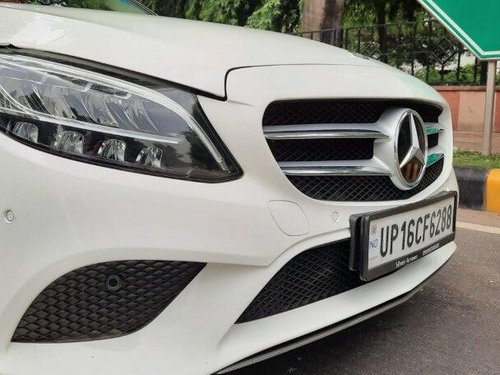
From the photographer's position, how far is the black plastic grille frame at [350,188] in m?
1.67

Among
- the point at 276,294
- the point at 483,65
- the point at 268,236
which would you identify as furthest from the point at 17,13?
the point at 483,65

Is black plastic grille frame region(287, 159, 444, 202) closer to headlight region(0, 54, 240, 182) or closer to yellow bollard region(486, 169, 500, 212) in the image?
headlight region(0, 54, 240, 182)

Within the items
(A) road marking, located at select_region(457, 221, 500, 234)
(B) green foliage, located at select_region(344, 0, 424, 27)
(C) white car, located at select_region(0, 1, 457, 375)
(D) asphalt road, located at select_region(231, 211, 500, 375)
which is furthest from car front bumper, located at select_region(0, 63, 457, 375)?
(B) green foliage, located at select_region(344, 0, 424, 27)

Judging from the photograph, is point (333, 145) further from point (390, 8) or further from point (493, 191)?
point (390, 8)

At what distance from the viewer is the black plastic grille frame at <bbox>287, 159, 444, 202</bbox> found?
167cm

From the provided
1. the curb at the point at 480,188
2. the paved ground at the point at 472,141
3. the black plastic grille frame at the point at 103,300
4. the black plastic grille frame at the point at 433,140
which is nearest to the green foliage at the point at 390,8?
the paved ground at the point at 472,141

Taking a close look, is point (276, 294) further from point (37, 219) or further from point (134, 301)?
point (37, 219)

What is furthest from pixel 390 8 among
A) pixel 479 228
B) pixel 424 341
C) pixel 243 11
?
pixel 424 341

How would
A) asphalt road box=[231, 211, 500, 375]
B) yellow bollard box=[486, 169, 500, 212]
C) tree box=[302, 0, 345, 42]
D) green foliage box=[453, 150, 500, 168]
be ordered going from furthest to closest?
tree box=[302, 0, 345, 42] < green foliage box=[453, 150, 500, 168] < yellow bollard box=[486, 169, 500, 212] < asphalt road box=[231, 211, 500, 375]

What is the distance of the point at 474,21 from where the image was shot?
489cm

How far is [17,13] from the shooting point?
1.74 m

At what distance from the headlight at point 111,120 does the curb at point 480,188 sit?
10.4ft

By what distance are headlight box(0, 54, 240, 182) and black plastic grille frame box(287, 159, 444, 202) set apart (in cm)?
28

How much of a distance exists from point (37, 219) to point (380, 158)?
41.2 inches
